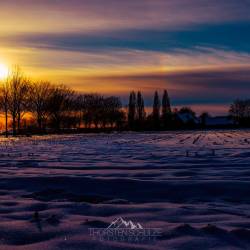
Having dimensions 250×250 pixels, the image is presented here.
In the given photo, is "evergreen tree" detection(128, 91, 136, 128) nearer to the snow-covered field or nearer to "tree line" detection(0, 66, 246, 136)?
"tree line" detection(0, 66, 246, 136)

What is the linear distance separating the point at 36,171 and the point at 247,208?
6.40 m

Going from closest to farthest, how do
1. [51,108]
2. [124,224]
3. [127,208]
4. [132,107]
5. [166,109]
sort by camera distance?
[124,224] → [127,208] → [51,108] → [132,107] → [166,109]

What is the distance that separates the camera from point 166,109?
133125 mm

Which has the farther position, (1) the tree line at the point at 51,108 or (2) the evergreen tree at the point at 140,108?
(2) the evergreen tree at the point at 140,108

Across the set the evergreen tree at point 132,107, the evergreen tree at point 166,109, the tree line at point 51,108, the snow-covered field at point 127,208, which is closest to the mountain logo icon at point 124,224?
the snow-covered field at point 127,208

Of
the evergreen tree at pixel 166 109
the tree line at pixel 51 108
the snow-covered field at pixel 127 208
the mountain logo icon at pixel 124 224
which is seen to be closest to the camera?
the snow-covered field at pixel 127 208

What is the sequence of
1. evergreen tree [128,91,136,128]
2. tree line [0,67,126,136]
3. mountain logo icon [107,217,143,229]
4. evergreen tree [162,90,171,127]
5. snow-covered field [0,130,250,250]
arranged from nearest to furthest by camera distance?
snow-covered field [0,130,250,250] < mountain logo icon [107,217,143,229] < tree line [0,67,126,136] < evergreen tree [128,91,136,128] < evergreen tree [162,90,171,127]

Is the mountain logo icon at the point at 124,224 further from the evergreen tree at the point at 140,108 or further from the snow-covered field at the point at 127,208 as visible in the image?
the evergreen tree at the point at 140,108

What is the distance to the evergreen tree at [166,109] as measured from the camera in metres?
130

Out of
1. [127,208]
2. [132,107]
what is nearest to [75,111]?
[132,107]

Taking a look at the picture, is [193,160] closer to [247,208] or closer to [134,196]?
[134,196]

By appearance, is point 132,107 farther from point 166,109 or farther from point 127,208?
point 127,208

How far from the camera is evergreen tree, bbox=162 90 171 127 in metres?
130

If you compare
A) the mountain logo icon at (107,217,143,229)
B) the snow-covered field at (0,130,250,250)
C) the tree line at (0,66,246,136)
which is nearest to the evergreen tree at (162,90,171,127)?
the tree line at (0,66,246,136)
